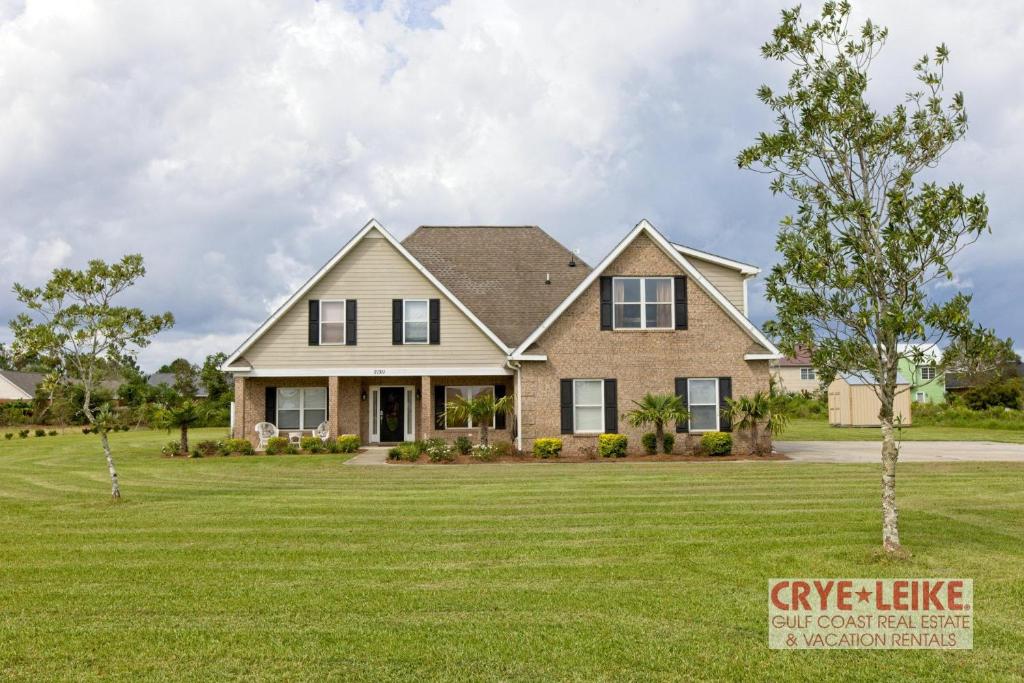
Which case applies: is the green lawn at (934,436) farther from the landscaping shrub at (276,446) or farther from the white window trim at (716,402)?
the landscaping shrub at (276,446)

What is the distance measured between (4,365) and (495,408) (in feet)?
299

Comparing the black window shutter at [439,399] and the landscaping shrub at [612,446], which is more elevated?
the black window shutter at [439,399]

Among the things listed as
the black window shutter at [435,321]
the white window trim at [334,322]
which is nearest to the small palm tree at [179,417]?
the white window trim at [334,322]

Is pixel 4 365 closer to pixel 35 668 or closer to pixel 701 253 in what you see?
pixel 701 253

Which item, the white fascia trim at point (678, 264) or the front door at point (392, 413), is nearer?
the white fascia trim at point (678, 264)

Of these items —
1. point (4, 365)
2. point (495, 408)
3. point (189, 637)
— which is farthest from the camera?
point (4, 365)

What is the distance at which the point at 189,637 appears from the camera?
670 centimetres

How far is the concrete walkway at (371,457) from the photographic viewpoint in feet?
74.0

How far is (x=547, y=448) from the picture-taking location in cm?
2366

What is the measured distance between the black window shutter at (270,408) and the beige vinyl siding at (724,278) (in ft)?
49.5

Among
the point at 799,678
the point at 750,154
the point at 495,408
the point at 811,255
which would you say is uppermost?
the point at 750,154

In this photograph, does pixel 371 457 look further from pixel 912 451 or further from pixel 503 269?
pixel 912 451

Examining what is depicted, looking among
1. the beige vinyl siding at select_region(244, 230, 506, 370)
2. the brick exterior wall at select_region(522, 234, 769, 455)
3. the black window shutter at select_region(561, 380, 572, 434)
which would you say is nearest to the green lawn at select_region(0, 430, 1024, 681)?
the black window shutter at select_region(561, 380, 572, 434)

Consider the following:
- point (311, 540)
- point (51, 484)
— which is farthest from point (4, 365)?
point (311, 540)
